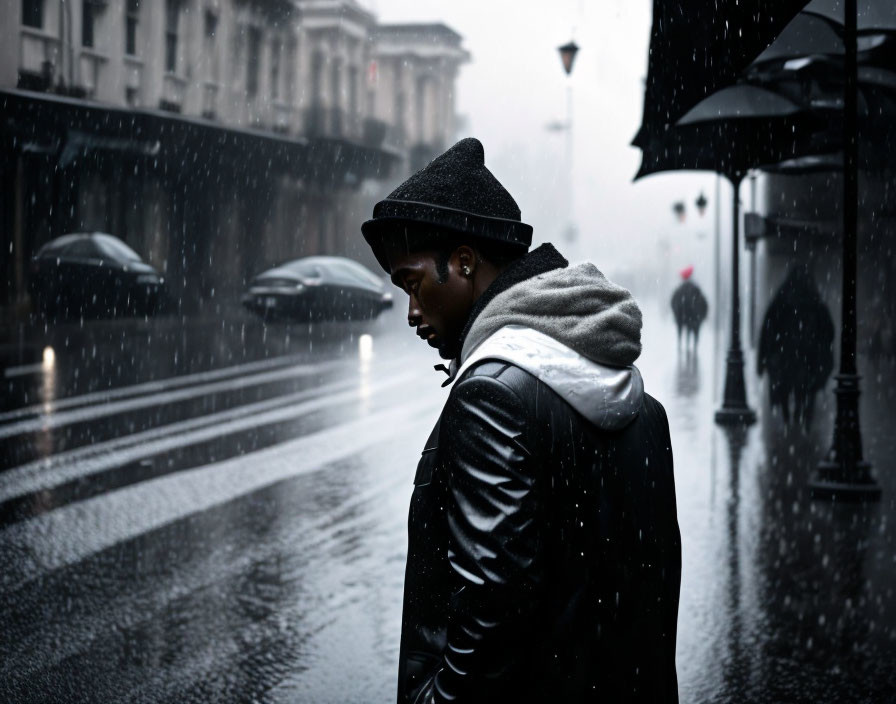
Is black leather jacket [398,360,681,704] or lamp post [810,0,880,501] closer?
black leather jacket [398,360,681,704]

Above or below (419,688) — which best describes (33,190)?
above

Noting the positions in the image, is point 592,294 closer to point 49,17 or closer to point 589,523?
point 589,523

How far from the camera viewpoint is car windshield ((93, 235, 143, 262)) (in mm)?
23656

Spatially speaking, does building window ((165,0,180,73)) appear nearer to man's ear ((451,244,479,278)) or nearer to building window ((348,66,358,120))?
building window ((348,66,358,120))

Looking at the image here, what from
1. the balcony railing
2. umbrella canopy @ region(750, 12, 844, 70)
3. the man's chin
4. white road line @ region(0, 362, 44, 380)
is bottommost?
white road line @ region(0, 362, 44, 380)

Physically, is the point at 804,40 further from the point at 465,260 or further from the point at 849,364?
the point at 465,260

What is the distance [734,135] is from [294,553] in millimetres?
8066

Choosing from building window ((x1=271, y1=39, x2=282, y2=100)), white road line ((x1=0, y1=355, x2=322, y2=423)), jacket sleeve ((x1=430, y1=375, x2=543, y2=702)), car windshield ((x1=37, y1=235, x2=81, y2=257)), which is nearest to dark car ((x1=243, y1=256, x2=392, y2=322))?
car windshield ((x1=37, y1=235, x2=81, y2=257))

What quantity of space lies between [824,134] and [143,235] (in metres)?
20.9

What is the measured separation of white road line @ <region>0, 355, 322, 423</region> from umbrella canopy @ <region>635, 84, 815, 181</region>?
23.7 feet

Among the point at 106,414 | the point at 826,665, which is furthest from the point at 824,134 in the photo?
the point at 826,665

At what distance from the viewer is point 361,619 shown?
580cm

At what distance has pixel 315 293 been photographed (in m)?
27.3

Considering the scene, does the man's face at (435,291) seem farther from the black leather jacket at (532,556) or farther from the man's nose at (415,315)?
the black leather jacket at (532,556)
